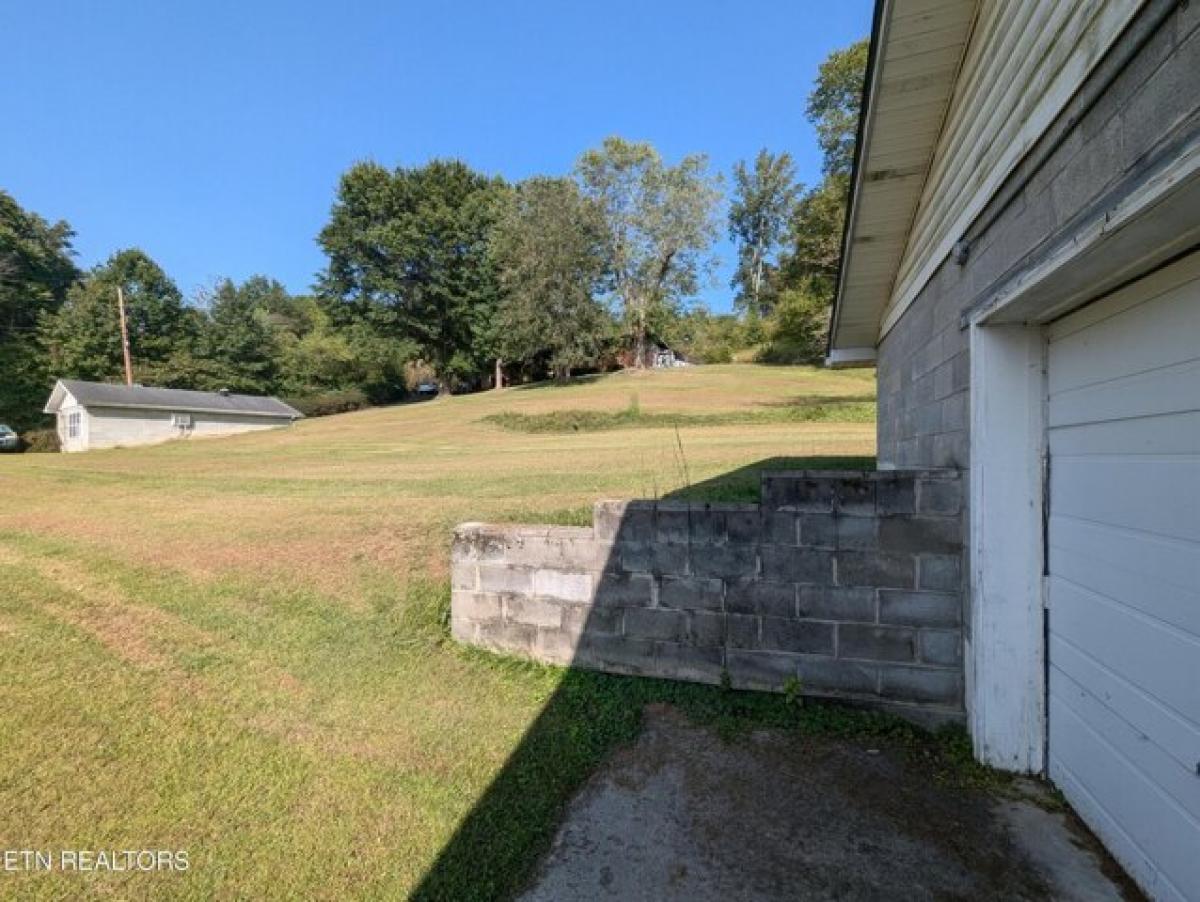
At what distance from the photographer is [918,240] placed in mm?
4211

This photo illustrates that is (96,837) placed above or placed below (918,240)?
below

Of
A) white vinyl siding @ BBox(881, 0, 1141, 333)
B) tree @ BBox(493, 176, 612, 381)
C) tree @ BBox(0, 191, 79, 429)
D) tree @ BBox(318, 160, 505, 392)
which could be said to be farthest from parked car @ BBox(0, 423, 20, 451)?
white vinyl siding @ BBox(881, 0, 1141, 333)

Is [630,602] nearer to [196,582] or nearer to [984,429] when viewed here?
[984,429]

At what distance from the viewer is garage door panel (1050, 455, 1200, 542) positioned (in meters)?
1.69

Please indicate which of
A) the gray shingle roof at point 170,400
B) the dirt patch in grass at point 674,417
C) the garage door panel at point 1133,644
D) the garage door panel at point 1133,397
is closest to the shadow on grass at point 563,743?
the garage door panel at point 1133,644

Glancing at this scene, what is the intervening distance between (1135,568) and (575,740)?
97.5 inches

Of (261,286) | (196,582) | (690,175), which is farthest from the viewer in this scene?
(261,286)

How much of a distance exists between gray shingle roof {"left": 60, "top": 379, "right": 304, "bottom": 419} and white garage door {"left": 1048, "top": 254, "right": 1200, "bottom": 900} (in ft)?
122

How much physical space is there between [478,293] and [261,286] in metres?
59.3

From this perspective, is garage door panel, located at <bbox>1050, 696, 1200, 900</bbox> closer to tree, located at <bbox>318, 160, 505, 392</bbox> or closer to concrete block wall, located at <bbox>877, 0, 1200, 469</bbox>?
concrete block wall, located at <bbox>877, 0, 1200, 469</bbox>

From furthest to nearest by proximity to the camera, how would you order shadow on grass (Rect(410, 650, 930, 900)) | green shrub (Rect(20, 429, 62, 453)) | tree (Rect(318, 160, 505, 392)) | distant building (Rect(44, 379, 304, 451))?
tree (Rect(318, 160, 505, 392)) → green shrub (Rect(20, 429, 62, 453)) → distant building (Rect(44, 379, 304, 451)) → shadow on grass (Rect(410, 650, 930, 900))

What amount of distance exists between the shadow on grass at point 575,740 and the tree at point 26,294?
46.9m

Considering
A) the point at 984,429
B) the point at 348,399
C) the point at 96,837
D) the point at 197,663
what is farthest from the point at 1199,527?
the point at 348,399

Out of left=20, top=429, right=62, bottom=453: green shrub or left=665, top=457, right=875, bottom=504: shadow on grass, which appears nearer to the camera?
left=665, top=457, right=875, bottom=504: shadow on grass
